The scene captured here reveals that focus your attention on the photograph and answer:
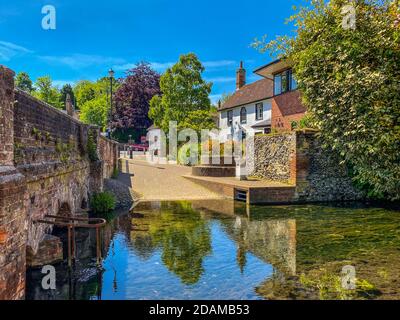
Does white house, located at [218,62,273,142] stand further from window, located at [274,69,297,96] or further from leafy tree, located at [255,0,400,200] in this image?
leafy tree, located at [255,0,400,200]

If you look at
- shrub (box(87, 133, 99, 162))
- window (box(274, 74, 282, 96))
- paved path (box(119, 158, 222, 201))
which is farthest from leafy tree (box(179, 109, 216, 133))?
shrub (box(87, 133, 99, 162))

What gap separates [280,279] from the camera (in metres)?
7.31

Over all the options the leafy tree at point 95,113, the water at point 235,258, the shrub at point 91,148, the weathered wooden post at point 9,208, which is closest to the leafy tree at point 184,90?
the shrub at point 91,148

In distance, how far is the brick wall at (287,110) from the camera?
76.3 feet

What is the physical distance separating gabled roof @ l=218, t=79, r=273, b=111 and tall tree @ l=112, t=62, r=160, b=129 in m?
18.9

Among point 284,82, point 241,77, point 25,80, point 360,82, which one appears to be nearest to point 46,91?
point 25,80

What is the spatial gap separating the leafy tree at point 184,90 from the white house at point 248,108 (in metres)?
3.83

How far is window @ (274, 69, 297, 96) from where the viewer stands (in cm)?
2380

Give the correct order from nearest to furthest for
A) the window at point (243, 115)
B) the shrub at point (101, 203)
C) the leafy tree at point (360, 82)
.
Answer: the leafy tree at point (360, 82) → the shrub at point (101, 203) → the window at point (243, 115)

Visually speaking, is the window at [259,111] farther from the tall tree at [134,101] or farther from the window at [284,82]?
the tall tree at [134,101]

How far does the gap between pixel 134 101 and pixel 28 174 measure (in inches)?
1990

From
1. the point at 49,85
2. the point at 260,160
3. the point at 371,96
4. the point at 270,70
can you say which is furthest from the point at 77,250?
the point at 49,85

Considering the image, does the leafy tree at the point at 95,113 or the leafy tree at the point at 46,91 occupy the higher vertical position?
the leafy tree at the point at 46,91

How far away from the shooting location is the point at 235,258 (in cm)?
884
